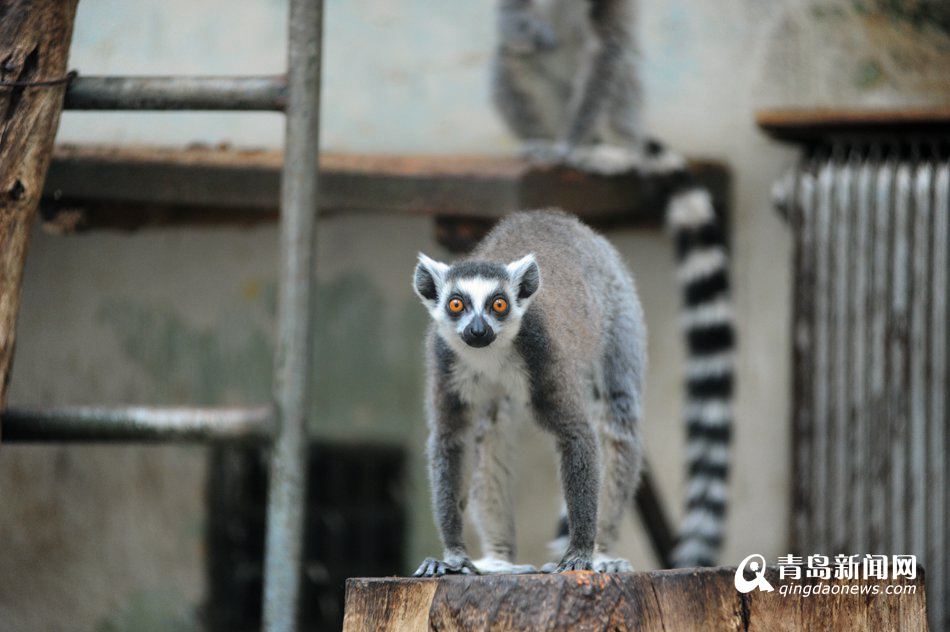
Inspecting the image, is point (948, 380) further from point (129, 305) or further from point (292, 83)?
point (129, 305)

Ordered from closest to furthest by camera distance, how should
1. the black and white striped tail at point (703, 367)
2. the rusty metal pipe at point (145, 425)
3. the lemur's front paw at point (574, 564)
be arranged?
the lemur's front paw at point (574, 564) < the rusty metal pipe at point (145, 425) < the black and white striped tail at point (703, 367)

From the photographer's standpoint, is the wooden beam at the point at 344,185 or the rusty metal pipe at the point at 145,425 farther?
the wooden beam at the point at 344,185

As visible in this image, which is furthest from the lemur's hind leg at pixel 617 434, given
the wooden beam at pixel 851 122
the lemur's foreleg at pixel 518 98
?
the lemur's foreleg at pixel 518 98

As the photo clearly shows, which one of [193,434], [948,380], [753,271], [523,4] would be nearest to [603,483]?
[193,434]

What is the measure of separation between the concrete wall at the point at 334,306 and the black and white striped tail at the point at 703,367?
2.66 feet

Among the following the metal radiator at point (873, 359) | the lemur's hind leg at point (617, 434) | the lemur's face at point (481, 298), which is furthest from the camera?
the metal radiator at point (873, 359)

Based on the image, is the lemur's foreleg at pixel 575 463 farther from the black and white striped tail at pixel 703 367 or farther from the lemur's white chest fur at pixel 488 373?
the black and white striped tail at pixel 703 367

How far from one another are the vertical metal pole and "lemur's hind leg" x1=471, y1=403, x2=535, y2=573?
1.76 ft

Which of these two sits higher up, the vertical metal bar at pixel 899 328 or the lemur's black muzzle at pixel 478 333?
the vertical metal bar at pixel 899 328

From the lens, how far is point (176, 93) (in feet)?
13.0

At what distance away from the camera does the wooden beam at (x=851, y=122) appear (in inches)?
241

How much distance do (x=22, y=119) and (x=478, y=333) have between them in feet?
4.98

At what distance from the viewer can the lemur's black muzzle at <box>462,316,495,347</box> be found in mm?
3322

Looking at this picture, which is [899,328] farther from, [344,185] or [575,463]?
[575,463]
